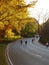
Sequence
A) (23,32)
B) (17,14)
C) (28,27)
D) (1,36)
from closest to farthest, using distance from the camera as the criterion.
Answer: (17,14) < (1,36) < (23,32) < (28,27)

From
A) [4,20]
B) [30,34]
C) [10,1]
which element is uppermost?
[10,1]

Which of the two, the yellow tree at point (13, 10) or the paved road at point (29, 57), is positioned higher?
the yellow tree at point (13, 10)

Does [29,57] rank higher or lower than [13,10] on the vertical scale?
lower

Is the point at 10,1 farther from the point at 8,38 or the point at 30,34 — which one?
the point at 30,34

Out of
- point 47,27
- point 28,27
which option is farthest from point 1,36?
point 28,27

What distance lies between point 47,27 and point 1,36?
11.4 m

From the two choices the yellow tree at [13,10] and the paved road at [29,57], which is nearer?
the yellow tree at [13,10]

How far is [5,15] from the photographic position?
2061 cm

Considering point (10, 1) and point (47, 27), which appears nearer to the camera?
point (10, 1)

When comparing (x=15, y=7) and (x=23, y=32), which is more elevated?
(x=15, y=7)

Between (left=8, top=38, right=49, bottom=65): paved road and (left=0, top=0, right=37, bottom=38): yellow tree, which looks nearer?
(left=0, top=0, right=37, bottom=38): yellow tree

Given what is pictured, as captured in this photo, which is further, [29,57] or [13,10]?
[29,57]

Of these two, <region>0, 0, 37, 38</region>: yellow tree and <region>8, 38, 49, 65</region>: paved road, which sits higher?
<region>0, 0, 37, 38</region>: yellow tree

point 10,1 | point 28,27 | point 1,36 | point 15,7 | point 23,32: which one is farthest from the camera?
point 28,27
